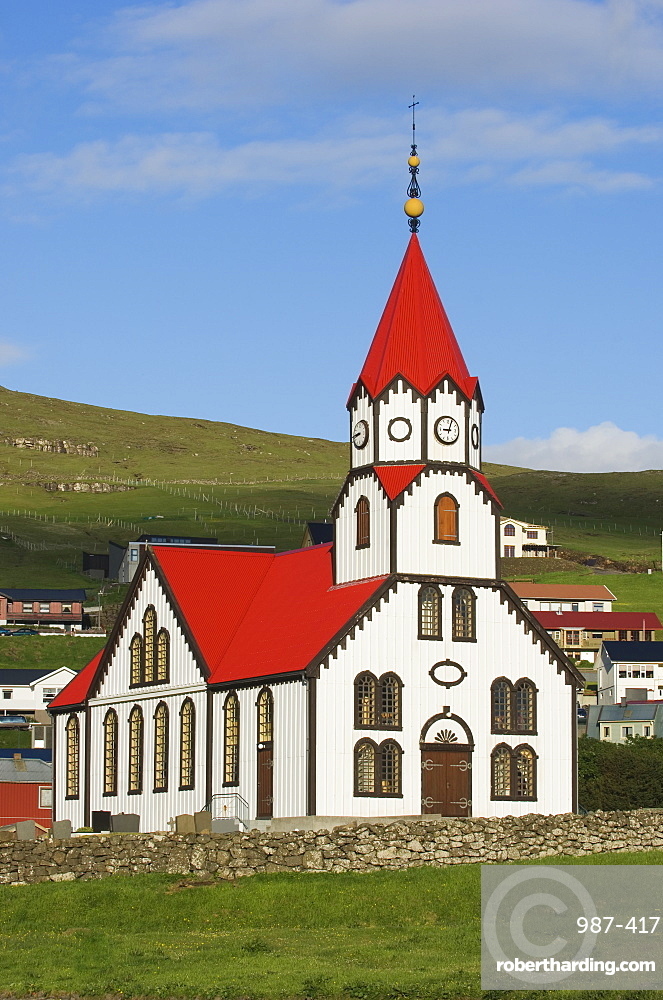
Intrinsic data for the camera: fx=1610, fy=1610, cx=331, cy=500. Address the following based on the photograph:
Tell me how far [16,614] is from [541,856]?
111595 millimetres

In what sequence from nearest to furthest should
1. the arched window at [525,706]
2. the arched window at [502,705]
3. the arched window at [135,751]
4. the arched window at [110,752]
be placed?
the arched window at [502,705] < the arched window at [525,706] < the arched window at [135,751] < the arched window at [110,752]

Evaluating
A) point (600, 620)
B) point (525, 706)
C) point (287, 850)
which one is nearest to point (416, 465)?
point (525, 706)

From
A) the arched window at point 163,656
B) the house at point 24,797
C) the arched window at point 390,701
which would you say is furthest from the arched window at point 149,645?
the house at point 24,797

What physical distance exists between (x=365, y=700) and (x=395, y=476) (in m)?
8.21

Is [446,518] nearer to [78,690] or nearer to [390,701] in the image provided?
[390,701]

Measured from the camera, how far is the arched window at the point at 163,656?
205 feet

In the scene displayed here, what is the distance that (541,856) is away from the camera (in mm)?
46438

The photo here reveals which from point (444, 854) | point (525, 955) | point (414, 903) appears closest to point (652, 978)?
point (525, 955)

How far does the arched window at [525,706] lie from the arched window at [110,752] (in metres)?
17.2

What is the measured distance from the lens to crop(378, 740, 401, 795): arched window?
54.6 metres

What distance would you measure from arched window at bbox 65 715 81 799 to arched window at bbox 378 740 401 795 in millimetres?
17806

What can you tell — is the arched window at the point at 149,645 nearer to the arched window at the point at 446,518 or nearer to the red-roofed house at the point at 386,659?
the red-roofed house at the point at 386,659

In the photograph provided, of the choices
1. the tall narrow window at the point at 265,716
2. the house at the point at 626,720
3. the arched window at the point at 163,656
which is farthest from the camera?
the house at the point at 626,720

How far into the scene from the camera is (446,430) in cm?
5825
